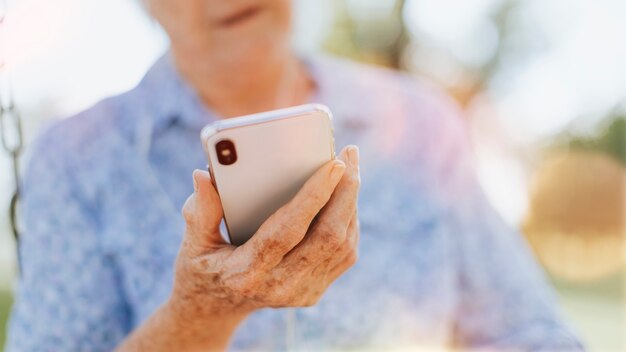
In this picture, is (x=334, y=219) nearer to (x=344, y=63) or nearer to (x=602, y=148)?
(x=344, y=63)

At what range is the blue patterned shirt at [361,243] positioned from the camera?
108 cm

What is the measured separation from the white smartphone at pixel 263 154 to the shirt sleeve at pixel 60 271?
41 centimetres

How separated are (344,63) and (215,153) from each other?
0.78m

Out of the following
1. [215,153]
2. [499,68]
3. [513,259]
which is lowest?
[499,68]

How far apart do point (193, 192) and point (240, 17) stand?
0.35 meters

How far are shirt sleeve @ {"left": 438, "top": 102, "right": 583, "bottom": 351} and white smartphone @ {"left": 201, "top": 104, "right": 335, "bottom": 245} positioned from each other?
58cm

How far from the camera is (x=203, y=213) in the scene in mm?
725

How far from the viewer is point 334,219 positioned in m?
0.71

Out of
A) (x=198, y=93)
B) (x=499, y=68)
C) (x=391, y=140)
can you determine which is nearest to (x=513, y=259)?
(x=391, y=140)

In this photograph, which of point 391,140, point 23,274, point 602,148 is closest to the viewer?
point 23,274

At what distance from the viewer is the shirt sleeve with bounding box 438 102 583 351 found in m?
1.23

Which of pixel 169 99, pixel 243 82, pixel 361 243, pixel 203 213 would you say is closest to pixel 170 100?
pixel 169 99

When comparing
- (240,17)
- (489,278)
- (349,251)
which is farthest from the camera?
(489,278)

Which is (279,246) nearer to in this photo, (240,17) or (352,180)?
(352,180)
